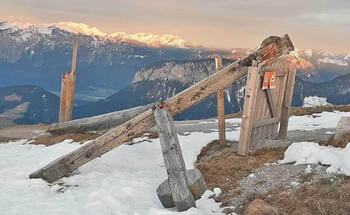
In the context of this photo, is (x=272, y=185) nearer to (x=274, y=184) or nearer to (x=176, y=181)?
(x=274, y=184)

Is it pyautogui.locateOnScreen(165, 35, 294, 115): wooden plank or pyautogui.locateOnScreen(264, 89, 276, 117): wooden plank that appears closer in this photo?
pyautogui.locateOnScreen(165, 35, 294, 115): wooden plank

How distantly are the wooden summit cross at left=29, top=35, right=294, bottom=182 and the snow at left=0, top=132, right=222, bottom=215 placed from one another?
18.4 inches

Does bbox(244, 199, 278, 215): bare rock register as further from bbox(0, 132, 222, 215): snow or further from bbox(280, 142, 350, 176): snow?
bbox(280, 142, 350, 176): snow

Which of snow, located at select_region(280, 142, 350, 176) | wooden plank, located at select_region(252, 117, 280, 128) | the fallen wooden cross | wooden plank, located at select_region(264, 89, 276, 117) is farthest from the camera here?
wooden plank, located at select_region(264, 89, 276, 117)

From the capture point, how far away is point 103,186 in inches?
423

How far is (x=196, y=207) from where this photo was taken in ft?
29.2

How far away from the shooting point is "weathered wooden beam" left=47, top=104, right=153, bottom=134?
17375 millimetres

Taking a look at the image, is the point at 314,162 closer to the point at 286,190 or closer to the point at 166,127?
the point at 286,190

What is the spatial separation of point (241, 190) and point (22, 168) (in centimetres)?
829

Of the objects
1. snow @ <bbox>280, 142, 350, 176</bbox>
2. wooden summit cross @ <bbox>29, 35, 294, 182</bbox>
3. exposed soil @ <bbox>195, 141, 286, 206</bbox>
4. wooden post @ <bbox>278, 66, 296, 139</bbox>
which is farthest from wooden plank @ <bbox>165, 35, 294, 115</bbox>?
wooden post @ <bbox>278, 66, 296, 139</bbox>

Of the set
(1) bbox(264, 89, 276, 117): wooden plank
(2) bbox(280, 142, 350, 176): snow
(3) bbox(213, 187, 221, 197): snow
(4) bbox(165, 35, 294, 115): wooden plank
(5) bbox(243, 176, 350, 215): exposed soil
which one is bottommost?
(3) bbox(213, 187, 221, 197): snow

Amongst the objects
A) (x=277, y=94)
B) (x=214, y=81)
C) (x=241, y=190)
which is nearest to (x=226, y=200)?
(x=241, y=190)

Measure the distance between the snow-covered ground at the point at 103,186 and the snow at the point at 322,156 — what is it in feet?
8.56

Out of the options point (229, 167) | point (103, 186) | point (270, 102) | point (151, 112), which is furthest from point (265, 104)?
point (103, 186)
